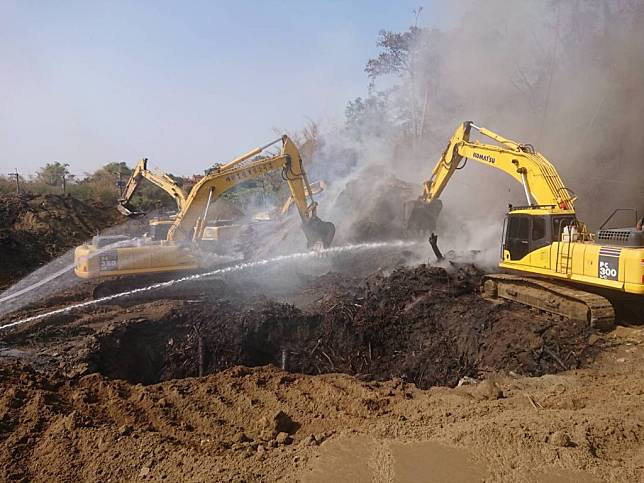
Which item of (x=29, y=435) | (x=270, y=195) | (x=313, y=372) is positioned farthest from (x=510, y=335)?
(x=270, y=195)

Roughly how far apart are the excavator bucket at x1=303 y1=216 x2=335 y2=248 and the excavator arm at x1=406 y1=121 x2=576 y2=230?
2524 mm

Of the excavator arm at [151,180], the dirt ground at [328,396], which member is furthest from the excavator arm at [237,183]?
the dirt ground at [328,396]

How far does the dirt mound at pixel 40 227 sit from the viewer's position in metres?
17.7

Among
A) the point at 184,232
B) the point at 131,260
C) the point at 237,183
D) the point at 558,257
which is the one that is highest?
the point at 237,183

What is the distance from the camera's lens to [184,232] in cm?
1338

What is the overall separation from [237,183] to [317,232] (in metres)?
2.98

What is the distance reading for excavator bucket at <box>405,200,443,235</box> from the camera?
14.4 metres

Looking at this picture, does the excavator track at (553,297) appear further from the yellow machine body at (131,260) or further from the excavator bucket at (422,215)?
the yellow machine body at (131,260)

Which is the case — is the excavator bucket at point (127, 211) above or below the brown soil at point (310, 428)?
above

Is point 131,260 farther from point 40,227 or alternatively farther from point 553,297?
point 40,227

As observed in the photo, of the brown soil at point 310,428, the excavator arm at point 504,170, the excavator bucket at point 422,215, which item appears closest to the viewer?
the brown soil at point 310,428

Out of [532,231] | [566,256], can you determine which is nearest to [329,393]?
[566,256]

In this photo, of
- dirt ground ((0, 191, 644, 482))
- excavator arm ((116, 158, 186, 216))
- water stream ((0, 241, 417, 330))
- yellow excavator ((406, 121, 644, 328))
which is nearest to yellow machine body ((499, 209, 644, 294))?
yellow excavator ((406, 121, 644, 328))

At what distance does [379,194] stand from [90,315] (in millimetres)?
12599
